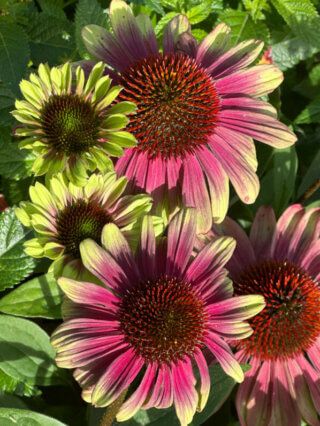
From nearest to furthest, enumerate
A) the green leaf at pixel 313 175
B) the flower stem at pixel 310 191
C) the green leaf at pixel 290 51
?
the flower stem at pixel 310 191 → the green leaf at pixel 313 175 → the green leaf at pixel 290 51

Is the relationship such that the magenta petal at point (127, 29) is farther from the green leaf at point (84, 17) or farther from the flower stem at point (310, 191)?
the flower stem at point (310, 191)

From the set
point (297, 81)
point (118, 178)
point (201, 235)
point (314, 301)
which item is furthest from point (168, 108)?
point (297, 81)

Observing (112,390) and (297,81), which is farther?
(297,81)

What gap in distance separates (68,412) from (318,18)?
119 cm

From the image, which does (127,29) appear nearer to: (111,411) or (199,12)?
(199,12)

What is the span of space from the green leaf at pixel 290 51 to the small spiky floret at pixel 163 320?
101cm

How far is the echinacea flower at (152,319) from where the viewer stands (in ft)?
3.05

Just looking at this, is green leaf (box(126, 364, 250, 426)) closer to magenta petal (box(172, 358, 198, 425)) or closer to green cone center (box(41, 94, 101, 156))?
magenta petal (box(172, 358, 198, 425))

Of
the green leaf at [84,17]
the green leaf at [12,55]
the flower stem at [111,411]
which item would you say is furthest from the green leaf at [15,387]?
the green leaf at [84,17]

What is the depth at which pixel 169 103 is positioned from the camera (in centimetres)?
106

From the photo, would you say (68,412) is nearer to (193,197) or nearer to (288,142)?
(193,197)

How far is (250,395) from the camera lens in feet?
4.01

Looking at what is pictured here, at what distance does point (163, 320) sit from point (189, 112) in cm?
39

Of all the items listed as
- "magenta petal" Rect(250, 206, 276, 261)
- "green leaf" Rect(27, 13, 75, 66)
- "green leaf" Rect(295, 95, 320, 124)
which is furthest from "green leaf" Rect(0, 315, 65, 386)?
"green leaf" Rect(295, 95, 320, 124)
